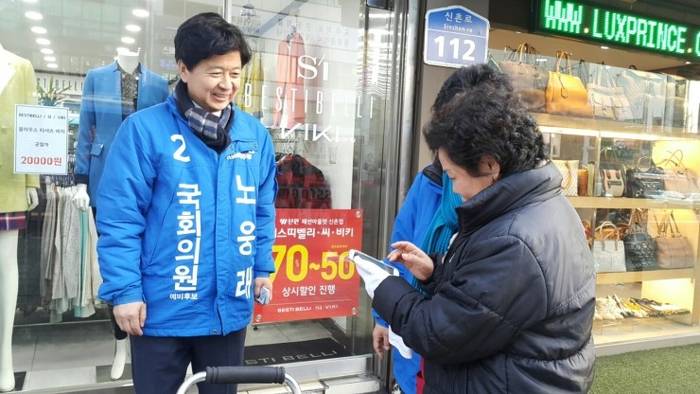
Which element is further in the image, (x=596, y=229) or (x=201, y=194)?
(x=596, y=229)

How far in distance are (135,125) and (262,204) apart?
19.3 inches

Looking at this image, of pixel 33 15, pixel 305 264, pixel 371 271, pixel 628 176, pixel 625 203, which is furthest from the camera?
pixel 628 176

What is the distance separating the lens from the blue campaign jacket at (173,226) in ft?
5.33

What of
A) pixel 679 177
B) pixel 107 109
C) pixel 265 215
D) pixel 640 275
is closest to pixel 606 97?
pixel 679 177

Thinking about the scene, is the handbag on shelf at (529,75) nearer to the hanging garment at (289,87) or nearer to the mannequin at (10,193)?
the hanging garment at (289,87)

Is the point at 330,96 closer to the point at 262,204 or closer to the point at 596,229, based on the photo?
the point at 262,204

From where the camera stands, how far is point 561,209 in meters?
1.23

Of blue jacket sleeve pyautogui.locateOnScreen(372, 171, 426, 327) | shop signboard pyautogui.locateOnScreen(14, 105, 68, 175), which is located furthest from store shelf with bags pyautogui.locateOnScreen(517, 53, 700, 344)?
shop signboard pyautogui.locateOnScreen(14, 105, 68, 175)

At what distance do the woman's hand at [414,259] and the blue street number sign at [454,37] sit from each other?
1856 mm

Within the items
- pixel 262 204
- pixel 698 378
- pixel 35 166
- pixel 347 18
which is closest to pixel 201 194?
pixel 262 204

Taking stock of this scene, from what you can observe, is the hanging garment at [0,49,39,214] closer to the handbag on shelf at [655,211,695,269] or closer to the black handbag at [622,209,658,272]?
the black handbag at [622,209,658,272]

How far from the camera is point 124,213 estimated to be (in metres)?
1.62

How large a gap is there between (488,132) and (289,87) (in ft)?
7.10

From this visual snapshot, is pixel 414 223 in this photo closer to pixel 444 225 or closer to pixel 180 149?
pixel 444 225
